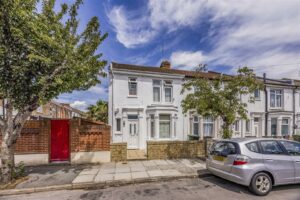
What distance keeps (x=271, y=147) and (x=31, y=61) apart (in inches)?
323

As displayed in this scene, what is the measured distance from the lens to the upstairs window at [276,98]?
1739cm

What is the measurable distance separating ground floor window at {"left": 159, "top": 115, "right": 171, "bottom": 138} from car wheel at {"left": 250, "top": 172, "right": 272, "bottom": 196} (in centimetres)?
907

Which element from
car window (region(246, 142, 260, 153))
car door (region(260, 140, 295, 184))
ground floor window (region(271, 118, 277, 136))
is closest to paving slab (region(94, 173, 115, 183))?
car window (region(246, 142, 260, 153))

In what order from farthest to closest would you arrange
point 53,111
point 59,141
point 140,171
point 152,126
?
point 53,111 → point 152,126 → point 59,141 → point 140,171

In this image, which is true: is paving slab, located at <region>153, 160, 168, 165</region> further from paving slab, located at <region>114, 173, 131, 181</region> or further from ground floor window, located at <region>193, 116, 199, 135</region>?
ground floor window, located at <region>193, 116, 199, 135</region>

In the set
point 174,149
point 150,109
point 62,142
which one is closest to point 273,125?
point 150,109

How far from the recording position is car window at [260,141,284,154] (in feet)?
18.0

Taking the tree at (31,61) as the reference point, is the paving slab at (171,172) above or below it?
below

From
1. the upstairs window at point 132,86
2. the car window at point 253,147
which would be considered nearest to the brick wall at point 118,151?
the car window at point 253,147

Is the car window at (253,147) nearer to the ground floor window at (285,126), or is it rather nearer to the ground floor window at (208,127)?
the ground floor window at (208,127)

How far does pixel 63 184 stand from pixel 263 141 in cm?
666

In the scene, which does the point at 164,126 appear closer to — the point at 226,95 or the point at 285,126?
the point at 226,95

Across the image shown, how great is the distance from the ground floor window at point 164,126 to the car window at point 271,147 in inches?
344

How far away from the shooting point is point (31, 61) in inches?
228
